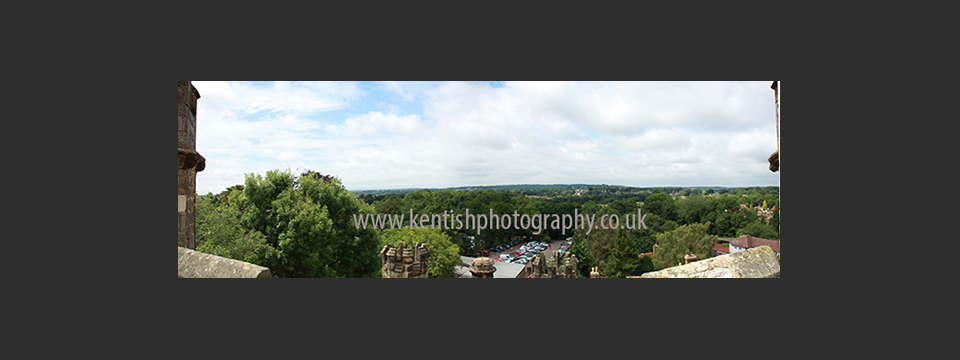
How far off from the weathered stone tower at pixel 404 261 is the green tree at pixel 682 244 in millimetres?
4325

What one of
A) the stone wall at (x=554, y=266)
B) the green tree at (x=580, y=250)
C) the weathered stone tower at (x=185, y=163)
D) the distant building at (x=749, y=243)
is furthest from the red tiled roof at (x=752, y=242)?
the weathered stone tower at (x=185, y=163)

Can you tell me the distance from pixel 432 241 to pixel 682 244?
15.8ft

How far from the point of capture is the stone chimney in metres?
5.18

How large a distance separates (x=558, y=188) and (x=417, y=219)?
9.14 ft

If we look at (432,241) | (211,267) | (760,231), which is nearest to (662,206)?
(760,231)

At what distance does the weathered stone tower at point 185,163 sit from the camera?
5.08 m

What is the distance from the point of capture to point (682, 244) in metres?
5.83

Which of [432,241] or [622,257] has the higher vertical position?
[432,241]

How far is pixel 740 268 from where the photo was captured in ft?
15.9

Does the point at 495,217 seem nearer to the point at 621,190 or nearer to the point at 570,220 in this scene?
the point at 570,220

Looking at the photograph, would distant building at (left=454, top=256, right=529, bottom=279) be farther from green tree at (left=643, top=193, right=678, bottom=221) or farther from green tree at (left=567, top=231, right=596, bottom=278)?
green tree at (left=643, top=193, right=678, bottom=221)

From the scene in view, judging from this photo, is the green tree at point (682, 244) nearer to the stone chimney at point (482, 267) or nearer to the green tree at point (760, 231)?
the green tree at point (760, 231)

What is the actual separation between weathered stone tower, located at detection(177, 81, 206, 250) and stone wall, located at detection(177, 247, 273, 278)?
338mm

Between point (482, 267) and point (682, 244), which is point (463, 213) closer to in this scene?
point (482, 267)
